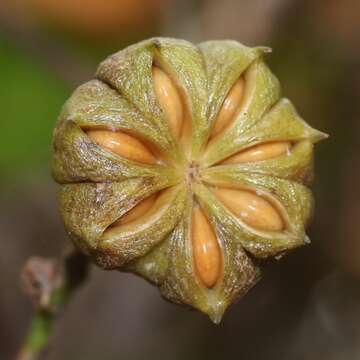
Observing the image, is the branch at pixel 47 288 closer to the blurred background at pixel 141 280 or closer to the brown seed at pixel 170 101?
the brown seed at pixel 170 101

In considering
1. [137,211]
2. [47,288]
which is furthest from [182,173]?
[47,288]

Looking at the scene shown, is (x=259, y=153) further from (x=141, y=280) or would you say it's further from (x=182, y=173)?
(x=141, y=280)

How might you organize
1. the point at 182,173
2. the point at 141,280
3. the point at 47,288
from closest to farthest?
the point at 182,173 → the point at 47,288 → the point at 141,280

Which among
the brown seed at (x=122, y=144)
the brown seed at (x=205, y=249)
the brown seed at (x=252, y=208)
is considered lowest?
the brown seed at (x=205, y=249)

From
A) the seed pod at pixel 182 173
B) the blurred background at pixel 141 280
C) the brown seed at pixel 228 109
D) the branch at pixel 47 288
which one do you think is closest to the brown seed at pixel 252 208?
the seed pod at pixel 182 173

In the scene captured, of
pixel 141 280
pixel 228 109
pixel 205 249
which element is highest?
pixel 228 109

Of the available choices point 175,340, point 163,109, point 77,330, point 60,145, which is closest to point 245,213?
point 163,109
